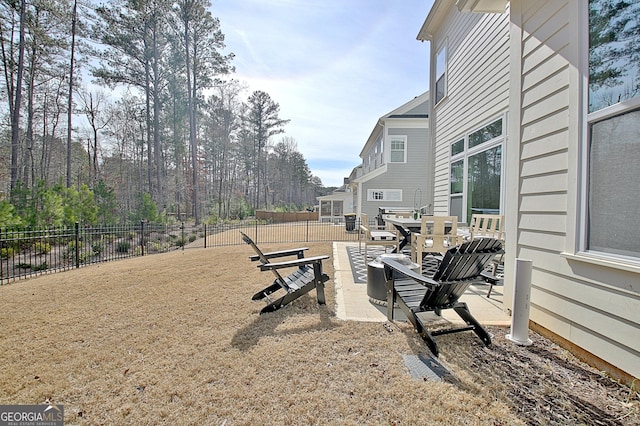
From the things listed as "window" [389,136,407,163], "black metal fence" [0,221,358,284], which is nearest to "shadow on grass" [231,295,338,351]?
"black metal fence" [0,221,358,284]

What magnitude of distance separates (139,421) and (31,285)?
Answer: 16.4 feet

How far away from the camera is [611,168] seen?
2.13 metres

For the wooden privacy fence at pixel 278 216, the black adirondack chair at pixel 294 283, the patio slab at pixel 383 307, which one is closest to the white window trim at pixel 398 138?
the patio slab at pixel 383 307

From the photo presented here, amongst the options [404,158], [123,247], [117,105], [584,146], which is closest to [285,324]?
[584,146]

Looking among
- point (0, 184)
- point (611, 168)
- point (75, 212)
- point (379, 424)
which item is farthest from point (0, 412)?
point (0, 184)

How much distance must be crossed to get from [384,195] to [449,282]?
517 inches

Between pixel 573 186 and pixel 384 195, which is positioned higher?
pixel 384 195

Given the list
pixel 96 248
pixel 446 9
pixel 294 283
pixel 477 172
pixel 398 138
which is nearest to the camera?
pixel 294 283

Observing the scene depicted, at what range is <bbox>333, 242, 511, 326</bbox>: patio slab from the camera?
10.6ft

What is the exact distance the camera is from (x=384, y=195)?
15320 millimetres

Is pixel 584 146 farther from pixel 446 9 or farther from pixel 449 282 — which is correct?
pixel 446 9

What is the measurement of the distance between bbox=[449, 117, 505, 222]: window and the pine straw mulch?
10.0ft

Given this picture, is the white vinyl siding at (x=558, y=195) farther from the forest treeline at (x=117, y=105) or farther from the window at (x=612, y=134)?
the forest treeline at (x=117, y=105)

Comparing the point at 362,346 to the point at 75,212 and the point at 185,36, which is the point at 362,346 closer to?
the point at 75,212
